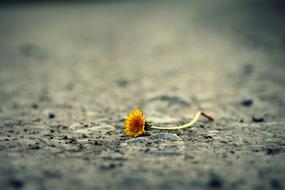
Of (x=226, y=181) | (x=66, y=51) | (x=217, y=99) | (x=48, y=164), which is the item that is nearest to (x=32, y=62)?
(x=66, y=51)

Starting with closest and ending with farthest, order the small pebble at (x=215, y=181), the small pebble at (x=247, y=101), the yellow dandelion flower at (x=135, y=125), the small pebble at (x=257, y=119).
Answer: the small pebble at (x=215, y=181), the yellow dandelion flower at (x=135, y=125), the small pebble at (x=257, y=119), the small pebble at (x=247, y=101)

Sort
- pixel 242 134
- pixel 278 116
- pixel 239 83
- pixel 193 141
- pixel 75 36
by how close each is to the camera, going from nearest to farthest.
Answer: pixel 193 141 < pixel 242 134 < pixel 278 116 < pixel 239 83 < pixel 75 36

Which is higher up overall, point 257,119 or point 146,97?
point 146,97

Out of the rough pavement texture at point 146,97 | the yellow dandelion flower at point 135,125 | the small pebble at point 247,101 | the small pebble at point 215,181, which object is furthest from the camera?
the small pebble at point 247,101

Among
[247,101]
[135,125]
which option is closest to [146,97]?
[247,101]

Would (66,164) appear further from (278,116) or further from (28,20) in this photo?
(28,20)

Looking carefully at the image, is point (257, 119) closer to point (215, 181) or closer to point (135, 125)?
point (135, 125)

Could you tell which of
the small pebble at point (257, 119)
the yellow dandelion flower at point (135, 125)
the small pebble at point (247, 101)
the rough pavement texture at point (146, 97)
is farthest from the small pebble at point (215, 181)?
the small pebble at point (247, 101)

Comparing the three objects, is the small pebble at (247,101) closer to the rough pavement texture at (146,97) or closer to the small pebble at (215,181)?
the rough pavement texture at (146,97)

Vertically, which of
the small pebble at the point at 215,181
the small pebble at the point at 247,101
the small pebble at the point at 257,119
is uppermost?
the small pebble at the point at 247,101
